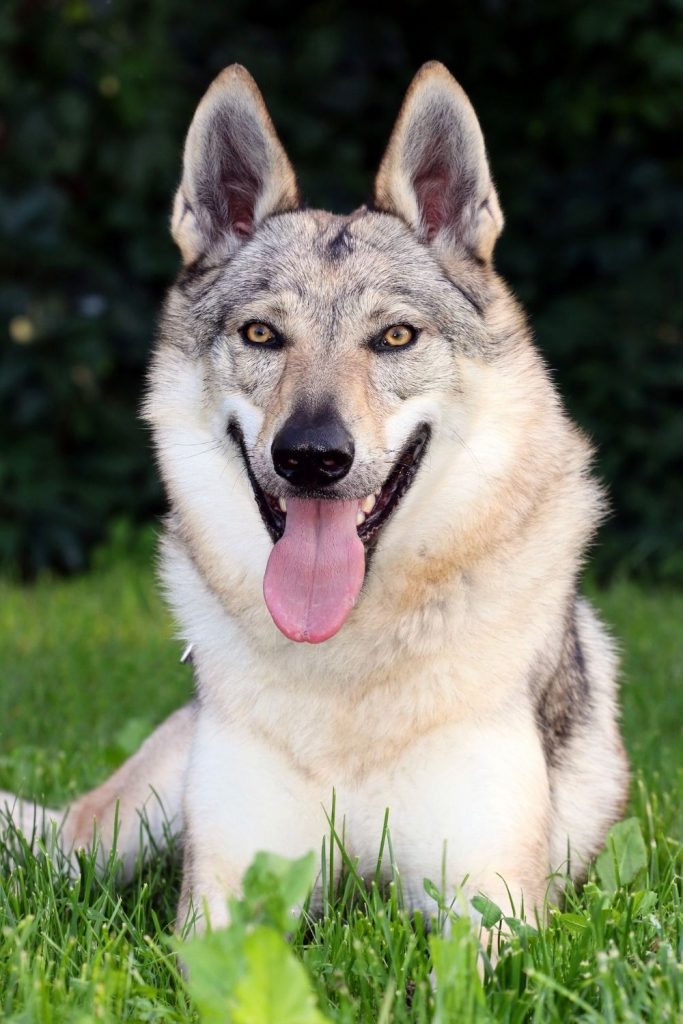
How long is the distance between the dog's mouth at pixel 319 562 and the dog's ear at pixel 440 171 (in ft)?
2.30

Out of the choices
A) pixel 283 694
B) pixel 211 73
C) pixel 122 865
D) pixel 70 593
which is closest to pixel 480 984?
pixel 283 694

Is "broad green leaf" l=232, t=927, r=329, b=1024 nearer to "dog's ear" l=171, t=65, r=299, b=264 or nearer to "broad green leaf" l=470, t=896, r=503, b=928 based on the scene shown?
"broad green leaf" l=470, t=896, r=503, b=928

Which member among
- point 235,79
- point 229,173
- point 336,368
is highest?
point 235,79

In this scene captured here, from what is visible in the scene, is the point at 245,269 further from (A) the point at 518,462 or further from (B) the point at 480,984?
(B) the point at 480,984

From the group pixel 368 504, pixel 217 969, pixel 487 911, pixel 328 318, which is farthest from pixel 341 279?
pixel 217 969

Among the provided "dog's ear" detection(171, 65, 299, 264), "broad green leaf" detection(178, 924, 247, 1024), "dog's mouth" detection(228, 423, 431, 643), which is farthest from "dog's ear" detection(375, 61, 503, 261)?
"broad green leaf" detection(178, 924, 247, 1024)

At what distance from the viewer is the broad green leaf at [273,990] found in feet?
5.97

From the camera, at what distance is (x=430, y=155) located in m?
3.17

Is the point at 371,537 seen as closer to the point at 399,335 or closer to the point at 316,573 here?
the point at 316,573

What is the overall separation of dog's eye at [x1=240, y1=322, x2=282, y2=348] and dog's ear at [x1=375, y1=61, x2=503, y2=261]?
20.4 inches

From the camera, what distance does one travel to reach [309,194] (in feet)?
23.3

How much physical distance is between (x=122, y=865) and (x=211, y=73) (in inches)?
205

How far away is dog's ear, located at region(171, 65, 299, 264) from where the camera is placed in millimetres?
3111

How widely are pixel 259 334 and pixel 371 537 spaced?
1.82 ft
